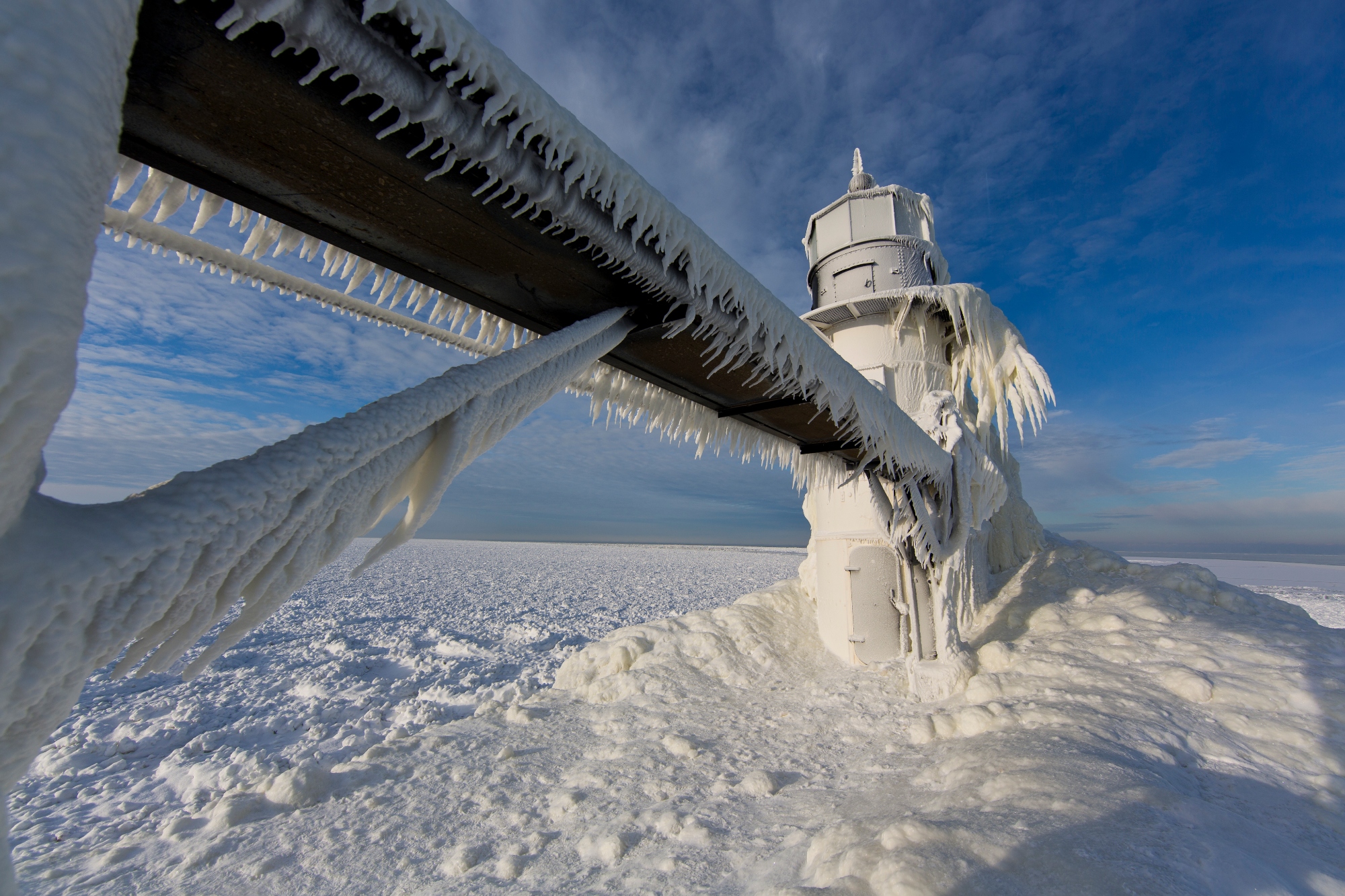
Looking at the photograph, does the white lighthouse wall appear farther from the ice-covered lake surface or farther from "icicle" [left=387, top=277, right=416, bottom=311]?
"icicle" [left=387, top=277, right=416, bottom=311]

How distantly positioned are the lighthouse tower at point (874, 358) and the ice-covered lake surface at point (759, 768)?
561 millimetres

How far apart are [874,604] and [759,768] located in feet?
9.77

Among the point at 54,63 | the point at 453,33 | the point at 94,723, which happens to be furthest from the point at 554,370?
the point at 94,723

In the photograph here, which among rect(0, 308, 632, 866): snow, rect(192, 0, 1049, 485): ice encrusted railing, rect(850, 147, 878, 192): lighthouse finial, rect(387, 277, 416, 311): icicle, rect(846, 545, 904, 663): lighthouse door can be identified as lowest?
rect(846, 545, 904, 663): lighthouse door

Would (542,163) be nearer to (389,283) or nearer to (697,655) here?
(389,283)

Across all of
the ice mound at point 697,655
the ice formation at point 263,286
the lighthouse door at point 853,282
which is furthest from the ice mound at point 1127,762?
the lighthouse door at point 853,282

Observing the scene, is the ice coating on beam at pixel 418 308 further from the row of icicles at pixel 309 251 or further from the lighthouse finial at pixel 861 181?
the lighthouse finial at pixel 861 181

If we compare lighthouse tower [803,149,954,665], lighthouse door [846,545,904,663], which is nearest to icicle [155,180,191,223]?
lighthouse tower [803,149,954,665]

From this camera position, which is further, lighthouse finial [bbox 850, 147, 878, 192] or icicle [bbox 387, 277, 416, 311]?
lighthouse finial [bbox 850, 147, 878, 192]

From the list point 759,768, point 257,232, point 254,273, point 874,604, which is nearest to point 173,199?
point 257,232

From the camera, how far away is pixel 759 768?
13.6 feet

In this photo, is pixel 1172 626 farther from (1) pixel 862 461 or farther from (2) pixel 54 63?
(2) pixel 54 63

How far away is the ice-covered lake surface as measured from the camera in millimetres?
2391

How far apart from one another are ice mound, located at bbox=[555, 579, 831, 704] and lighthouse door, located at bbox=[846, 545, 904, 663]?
57 cm
